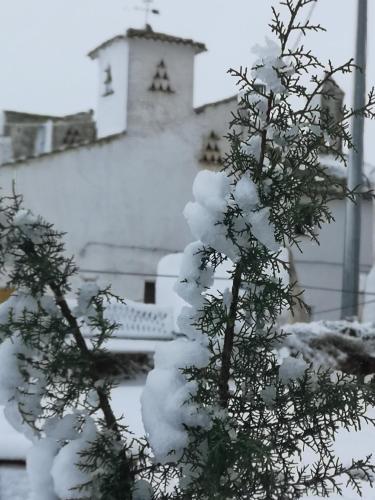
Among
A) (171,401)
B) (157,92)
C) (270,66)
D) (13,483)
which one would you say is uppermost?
(157,92)

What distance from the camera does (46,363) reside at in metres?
2.26

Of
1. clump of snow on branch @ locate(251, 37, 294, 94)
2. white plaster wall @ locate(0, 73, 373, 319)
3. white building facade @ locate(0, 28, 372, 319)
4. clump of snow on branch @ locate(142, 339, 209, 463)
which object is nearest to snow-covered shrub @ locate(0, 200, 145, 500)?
clump of snow on branch @ locate(142, 339, 209, 463)

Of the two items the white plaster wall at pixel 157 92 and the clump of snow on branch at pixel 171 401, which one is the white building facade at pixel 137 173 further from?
the clump of snow on branch at pixel 171 401

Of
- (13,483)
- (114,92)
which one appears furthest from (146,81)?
(13,483)

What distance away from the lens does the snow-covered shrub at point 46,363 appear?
2.23m

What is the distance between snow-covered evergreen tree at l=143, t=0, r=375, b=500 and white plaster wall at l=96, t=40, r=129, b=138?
1786 centimetres

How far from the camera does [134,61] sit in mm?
20172

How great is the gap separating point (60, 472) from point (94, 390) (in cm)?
27

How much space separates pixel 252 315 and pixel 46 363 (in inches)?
24.3

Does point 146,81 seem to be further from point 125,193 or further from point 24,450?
point 24,450

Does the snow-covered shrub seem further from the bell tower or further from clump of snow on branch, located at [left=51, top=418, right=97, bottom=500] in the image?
the bell tower

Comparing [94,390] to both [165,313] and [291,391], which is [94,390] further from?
[165,313]

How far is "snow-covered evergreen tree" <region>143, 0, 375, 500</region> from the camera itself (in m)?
2.00

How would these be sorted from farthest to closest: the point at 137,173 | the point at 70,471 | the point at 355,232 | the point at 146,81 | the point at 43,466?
the point at 146,81 → the point at 137,173 → the point at 355,232 → the point at 43,466 → the point at 70,471
